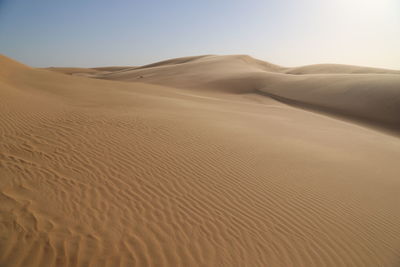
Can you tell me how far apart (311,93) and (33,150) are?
2175 centimetres

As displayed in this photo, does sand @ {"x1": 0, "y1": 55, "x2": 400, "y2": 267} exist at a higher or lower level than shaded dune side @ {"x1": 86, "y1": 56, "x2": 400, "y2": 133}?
→ lower

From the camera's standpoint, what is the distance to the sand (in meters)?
3.03

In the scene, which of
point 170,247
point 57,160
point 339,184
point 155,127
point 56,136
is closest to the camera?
point 170,247

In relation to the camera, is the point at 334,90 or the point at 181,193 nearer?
the point at 181,193

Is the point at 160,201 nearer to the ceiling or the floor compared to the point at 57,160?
nearer to the floor

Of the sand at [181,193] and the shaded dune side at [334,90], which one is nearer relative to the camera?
the sand at [181,193]

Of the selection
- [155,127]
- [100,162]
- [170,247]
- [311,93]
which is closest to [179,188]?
[170,247]

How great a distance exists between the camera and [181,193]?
4.21 meters

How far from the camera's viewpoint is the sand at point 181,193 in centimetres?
303

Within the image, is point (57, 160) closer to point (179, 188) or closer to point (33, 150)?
point (33, 150)

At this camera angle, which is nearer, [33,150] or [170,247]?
[170,247]

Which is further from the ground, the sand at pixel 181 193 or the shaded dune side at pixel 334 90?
the shaded dune side at pixel 334 90

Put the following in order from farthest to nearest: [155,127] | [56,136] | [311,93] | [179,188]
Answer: [311,93] < [155,127] < [56,136] < [179,188]

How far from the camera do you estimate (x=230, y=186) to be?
15.1 ft
